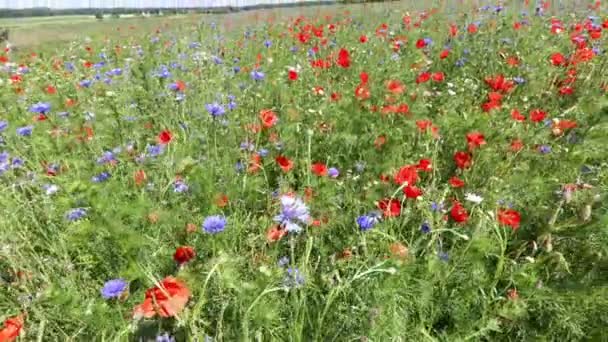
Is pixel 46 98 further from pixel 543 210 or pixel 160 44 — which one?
pixel 543 210

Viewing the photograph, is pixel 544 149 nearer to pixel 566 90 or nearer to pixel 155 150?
pixel 566 90

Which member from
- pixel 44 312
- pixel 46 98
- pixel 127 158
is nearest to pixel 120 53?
pixel 46 98

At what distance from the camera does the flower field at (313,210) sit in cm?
137

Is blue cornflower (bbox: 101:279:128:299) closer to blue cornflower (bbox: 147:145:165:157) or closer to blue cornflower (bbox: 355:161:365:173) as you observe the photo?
blue cornflower (bbox: 147:145:165:157)

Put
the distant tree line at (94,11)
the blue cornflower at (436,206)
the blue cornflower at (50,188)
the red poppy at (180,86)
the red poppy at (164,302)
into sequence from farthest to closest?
the distant tree line at (94,11) → the red poppy at (180,86) → the blue cornflower at (50,188) → the blue cornflower at (436,206) → the red poppy at (164,302)

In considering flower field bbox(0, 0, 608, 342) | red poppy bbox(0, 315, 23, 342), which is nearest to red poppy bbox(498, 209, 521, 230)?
flower field bbox(0, 0, 608, 342)

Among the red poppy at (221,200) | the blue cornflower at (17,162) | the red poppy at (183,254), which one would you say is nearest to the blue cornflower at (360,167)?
the red poppy at (221,200)

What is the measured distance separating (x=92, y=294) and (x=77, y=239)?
0.23 m

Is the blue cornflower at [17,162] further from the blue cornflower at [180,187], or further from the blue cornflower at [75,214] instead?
the blue cornflower at [180,187]

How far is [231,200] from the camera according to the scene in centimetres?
200

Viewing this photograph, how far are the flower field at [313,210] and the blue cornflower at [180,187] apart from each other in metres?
0.01

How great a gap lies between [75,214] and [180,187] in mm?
418

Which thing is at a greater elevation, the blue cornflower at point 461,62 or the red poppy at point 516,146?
the blue cornflower at point 461,62

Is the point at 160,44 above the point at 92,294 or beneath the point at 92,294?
above
